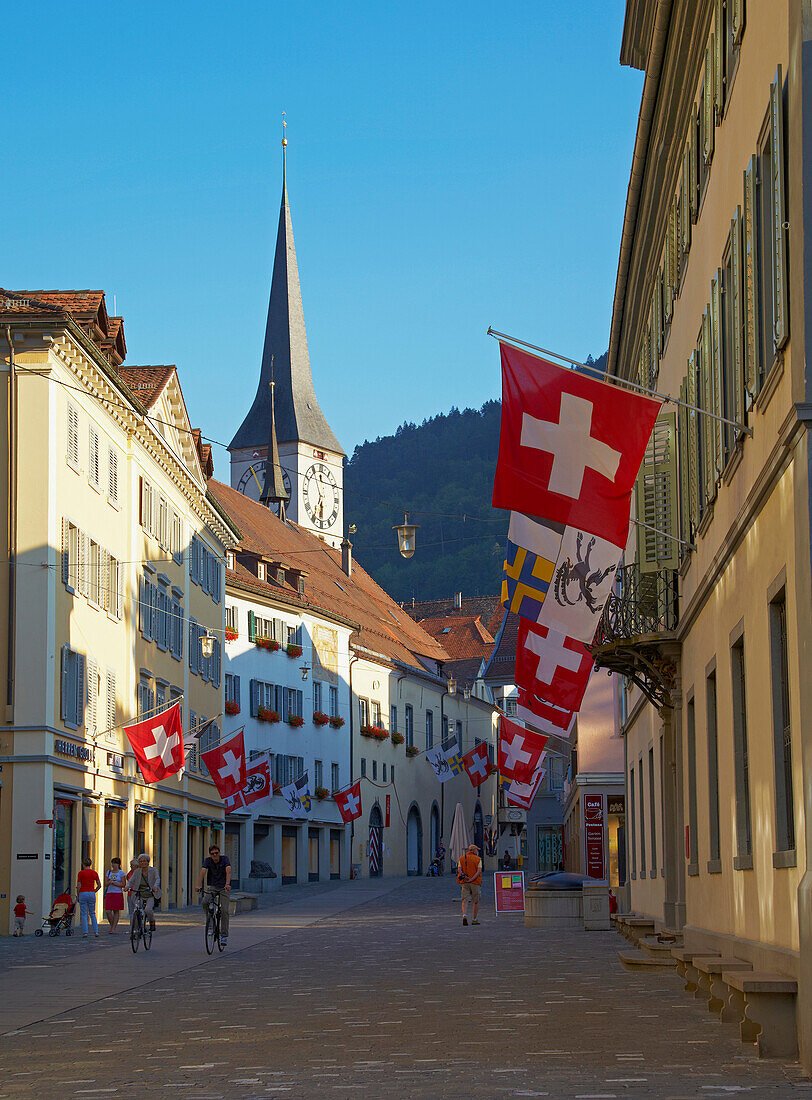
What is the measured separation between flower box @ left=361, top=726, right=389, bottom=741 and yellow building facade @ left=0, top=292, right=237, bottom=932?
23.9 m

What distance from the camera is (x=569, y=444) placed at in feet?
41.9

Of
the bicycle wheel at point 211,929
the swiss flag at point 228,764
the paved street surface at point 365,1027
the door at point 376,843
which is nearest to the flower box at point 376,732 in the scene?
the door at point 376,843

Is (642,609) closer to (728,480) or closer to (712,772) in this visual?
(712,772)

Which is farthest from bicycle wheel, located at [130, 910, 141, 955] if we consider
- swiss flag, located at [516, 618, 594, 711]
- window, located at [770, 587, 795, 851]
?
window, located at [770, 587, 795, 851]

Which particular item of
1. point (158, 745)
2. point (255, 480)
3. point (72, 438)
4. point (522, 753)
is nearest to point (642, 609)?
point (158, 745)

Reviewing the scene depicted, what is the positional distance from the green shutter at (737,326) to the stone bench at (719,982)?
4.48 m

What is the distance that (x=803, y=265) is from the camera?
984 centimetres

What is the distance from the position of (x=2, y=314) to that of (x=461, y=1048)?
25258 mm

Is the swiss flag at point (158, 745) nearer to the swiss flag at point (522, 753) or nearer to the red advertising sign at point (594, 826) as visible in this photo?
the swiss flag at point (522, 753)

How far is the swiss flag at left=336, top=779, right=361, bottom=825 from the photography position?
5634 cm

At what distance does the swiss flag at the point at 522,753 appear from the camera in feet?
117

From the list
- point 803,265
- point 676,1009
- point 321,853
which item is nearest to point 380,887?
point 321,853

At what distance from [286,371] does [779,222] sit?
344 ft

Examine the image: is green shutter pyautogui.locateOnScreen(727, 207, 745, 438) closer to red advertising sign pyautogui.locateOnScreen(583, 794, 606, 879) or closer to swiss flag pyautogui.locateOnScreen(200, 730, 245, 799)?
swiss flag pyautogui.locateOnScreen(200, 730, 245, 799)
